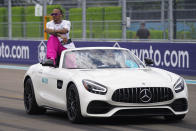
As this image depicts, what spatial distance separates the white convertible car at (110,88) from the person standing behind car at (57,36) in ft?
5.80

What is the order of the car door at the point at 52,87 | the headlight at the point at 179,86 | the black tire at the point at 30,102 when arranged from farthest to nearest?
the black tire at the point at 30,102 → the car door at the point at 52,87 → the headlight at the point at 179,86

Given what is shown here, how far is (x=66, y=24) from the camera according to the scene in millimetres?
13977

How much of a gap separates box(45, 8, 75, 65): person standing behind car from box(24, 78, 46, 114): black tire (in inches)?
36.7

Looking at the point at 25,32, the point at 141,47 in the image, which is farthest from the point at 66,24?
the point at 25,32

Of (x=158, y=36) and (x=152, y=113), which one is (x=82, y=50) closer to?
(x=152, y=113)

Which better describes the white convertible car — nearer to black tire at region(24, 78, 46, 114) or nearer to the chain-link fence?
black tire at region(24, 78, 46, 114)

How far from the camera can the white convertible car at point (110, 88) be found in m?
9.71

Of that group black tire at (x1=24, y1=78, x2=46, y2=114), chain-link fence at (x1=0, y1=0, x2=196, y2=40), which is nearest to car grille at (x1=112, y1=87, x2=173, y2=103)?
black tire at (x1=24, y1=78, x2=46, y2=114)

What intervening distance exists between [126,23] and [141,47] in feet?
11.4

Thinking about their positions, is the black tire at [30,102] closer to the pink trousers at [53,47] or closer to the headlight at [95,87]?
the pink trousers at [53,47]

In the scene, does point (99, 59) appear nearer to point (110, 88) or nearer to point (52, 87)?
point (52, 87)

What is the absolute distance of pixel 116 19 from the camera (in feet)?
90.0

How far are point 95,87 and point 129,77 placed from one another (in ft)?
1.91

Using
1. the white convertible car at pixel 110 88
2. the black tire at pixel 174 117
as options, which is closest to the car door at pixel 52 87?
the white convertible car at pixel 110 88
